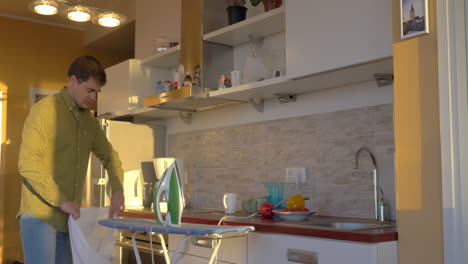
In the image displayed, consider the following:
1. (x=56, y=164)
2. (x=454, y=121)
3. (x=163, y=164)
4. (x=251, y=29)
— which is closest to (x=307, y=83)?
(x=251, y=29)

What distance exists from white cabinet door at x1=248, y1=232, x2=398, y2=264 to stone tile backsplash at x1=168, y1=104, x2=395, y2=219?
23.6 inches

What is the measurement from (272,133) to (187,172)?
38.1 inches

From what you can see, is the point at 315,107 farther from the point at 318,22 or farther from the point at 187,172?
the point at 187,172

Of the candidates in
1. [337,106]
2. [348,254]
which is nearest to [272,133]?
[337,106]

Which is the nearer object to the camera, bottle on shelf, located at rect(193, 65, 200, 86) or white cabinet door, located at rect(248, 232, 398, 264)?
white cabinet door, located at rect(248, 232, 398, 264)

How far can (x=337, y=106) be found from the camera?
295 cm

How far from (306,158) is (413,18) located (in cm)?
127

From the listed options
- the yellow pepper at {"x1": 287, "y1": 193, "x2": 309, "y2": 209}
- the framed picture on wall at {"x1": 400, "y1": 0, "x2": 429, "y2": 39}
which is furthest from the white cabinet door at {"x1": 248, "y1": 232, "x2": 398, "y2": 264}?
the framed picture on wall at {"x1": 400, "y1": 0, "x2": 429, "y2": 39}

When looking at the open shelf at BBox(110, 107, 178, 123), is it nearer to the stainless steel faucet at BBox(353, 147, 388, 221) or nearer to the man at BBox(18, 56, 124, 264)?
the man at BBox(18, 56, 124, 264)

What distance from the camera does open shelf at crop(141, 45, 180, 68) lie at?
3823 mm

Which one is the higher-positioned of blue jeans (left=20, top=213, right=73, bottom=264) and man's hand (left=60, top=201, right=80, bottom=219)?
man's hand (left=60, top=201, right=80, bottom=219)

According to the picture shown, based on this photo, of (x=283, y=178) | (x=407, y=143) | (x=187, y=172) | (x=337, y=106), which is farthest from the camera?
(x=187, y=172)

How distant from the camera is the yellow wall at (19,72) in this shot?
5305 millimetres

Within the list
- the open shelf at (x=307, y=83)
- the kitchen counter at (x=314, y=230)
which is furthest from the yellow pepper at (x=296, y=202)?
the open shelf at (x=307, y=83)
